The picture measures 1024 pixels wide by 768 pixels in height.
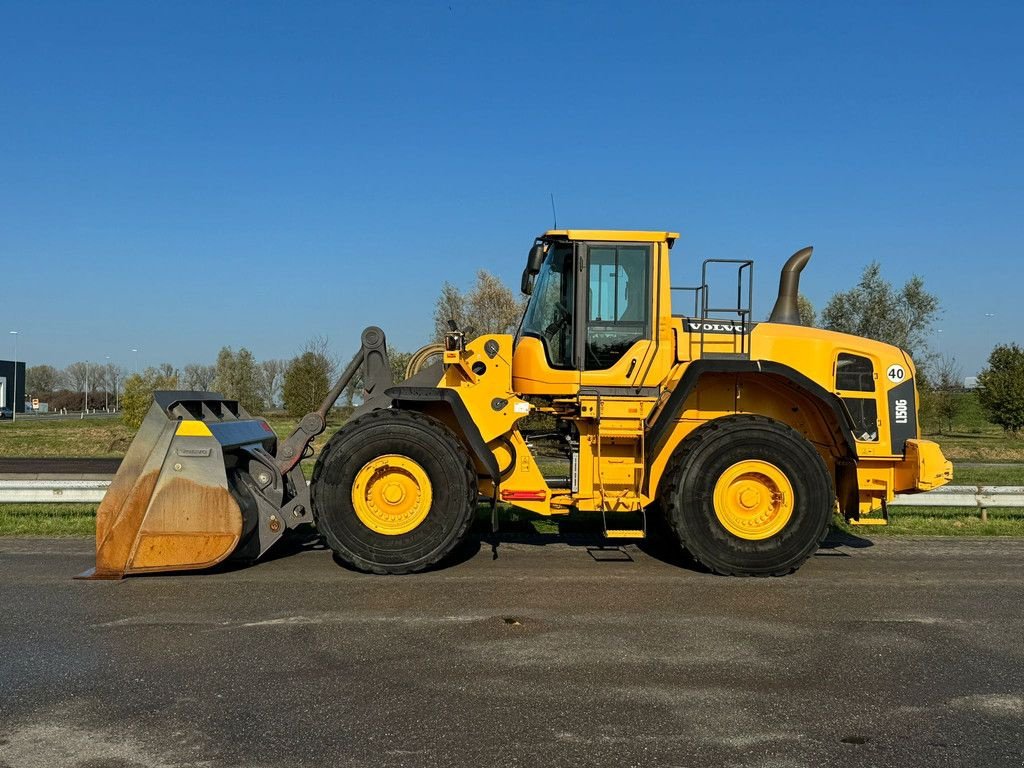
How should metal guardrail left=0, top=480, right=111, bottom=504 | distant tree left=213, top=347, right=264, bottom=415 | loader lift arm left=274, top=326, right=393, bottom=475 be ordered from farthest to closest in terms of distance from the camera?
distant tree left=213, top=347, right=264, bottom=415 → metal guardrail left=0, top=480, right=111, bottom=504 → loader lift arm left=274, top=326, right=393, bottom=475

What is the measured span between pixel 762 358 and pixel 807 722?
13.2 feet

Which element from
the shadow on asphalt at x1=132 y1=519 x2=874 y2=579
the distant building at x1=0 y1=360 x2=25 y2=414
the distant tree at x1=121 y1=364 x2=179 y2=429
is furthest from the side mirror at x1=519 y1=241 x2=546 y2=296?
the distant building at x1=0 y1=360 x2=25 y2=414

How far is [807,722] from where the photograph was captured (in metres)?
3.86

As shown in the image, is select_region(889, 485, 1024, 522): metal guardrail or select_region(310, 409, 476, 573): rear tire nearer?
select_region(310, 409, 476, 573): rear tire

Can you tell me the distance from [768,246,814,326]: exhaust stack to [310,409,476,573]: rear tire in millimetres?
3496

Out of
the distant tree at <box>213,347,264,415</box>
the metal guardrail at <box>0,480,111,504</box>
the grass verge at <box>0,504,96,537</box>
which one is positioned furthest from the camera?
the distant tree at <box>213,347,264,415</box>

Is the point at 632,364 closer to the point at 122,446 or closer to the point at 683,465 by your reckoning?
the point at 683,465

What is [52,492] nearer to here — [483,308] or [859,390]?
[859,390]

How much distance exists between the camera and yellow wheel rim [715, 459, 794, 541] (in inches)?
273

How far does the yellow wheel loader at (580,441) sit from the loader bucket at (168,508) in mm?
15

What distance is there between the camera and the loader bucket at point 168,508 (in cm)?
641

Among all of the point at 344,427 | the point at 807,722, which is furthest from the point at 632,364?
the point at 807,722

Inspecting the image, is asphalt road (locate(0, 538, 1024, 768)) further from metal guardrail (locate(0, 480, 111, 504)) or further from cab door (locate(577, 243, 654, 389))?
metal guardrail (locate(0, 480, 111, 504))

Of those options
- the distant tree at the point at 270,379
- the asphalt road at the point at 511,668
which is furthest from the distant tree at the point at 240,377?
the asphalt road at the point at 511,668
